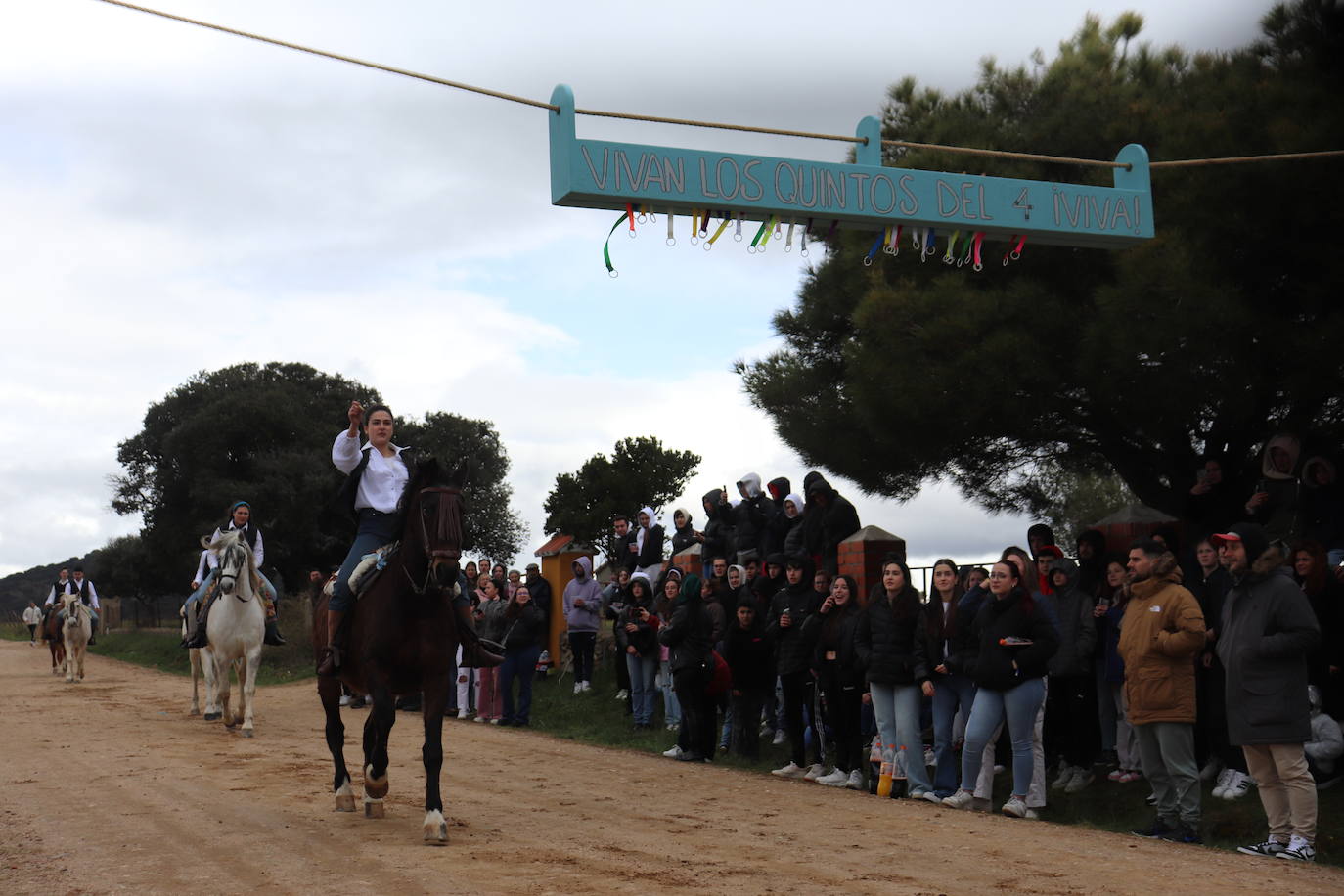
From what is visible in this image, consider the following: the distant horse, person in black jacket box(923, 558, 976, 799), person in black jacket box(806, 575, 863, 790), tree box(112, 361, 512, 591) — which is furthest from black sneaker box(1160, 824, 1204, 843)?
tree box(112, 361, 512, 591)

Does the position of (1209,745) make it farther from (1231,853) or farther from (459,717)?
(459,717)

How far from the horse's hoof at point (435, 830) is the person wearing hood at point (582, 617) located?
455 inches

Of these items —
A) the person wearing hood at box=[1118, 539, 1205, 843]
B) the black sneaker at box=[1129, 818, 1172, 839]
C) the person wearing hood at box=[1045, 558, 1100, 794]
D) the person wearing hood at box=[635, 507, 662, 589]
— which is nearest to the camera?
the person wearing hood at box=[1118, 539, 1205, 843]

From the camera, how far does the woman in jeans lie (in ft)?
35.5

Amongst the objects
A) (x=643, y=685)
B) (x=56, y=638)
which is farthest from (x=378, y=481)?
(x=56, y=638)

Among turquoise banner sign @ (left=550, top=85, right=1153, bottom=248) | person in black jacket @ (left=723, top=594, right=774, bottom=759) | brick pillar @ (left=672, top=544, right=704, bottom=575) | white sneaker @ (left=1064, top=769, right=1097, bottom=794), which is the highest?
turquoise banner sign @ (left=550, top=85, right=1153, bottom=248)

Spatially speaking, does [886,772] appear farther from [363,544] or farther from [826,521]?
[363,544]

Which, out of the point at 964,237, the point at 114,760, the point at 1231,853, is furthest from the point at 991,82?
the point at 114,760

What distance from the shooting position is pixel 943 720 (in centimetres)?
1187

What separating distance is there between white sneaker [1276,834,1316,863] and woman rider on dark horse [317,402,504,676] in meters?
5.51

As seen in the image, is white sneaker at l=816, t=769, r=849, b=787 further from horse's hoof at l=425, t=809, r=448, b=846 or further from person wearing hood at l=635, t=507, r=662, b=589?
person wearing hood at l=635, t=507, r=662, b=589

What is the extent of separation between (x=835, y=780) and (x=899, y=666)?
1600 mm

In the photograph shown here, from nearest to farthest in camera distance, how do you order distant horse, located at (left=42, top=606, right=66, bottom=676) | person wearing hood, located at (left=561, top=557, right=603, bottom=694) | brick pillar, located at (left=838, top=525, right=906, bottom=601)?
brick pillar, located at (left=838, top=525, right=906, bottom=601) → person wearing hood, located at (left=561, top=557, right=603, bottom=694) → distant horse, located at (left=42, top=606, right=66, bottom=676)

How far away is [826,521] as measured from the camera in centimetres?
Answer: 1598
